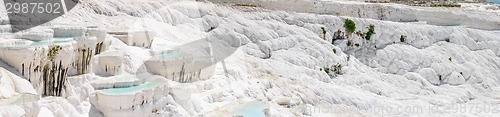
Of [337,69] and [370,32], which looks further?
[370,32]

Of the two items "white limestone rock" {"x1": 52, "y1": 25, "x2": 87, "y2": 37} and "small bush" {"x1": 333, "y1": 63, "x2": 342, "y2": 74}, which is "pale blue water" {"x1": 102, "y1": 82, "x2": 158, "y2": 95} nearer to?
"white limestone rock" {"x1": 52, "y1": 25, "x2": 87, "y2": 37}

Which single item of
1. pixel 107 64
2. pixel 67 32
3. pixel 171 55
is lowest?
pixel 171 55

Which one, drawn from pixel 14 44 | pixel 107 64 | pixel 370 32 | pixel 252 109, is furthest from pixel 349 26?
pixel 14 44

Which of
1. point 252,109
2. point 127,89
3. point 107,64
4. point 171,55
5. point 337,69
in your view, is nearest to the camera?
point 127,89

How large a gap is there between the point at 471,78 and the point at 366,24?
24.3 feet

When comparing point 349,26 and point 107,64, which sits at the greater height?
point 107,64

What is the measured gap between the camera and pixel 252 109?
1872 centimetres

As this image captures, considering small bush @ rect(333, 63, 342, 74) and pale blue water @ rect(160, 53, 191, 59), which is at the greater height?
pale blue water @ rect(160, 53, 191, 59)

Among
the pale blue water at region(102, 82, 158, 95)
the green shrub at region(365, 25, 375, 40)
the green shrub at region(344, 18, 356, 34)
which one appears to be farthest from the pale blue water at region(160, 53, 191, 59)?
the green shrub at region(365, 25, 375, 40)

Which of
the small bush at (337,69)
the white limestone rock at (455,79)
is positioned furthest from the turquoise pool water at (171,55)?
the white limestone rock at (455,79)

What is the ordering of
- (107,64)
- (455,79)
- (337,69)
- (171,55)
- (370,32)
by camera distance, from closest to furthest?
1. (107,64)
2. (171,55)
3. (337,69)
4. (455,79)
5. (370,32)

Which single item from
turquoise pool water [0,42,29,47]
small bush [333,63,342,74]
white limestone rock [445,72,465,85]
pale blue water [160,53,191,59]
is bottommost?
white limestone rock [445,72,465,85]

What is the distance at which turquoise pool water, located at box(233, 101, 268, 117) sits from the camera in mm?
18152

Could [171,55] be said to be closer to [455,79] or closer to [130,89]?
[130,89]
